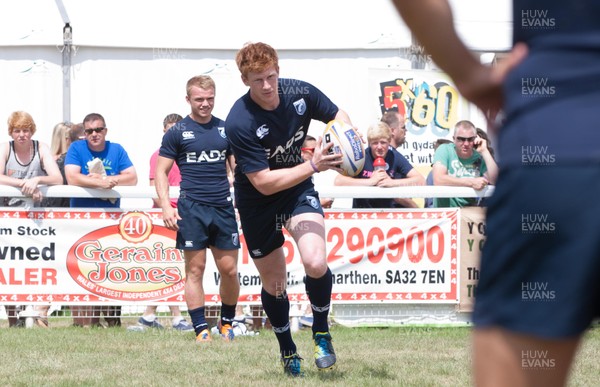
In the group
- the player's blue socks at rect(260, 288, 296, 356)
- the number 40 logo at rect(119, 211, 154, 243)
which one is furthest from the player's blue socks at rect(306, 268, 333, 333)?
the number 40 logo at rect(119, 211, 154, 243)

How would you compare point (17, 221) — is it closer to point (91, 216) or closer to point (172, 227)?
point (91, 216)

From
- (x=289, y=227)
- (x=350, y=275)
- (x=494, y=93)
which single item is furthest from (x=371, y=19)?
(x=494, y=93)

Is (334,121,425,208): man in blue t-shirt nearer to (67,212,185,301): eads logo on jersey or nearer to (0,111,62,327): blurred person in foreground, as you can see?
(67,212,185,301): eads logo on jersey

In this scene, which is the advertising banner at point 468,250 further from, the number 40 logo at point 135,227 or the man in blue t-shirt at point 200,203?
the number 40 logo at point 135,227

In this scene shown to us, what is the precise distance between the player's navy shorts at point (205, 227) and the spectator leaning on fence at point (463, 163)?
2.23m

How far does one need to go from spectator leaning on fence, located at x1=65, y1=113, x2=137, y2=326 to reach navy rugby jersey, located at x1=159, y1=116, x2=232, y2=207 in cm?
97

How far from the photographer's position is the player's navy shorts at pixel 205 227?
8.80m

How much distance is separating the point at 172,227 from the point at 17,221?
1.60 m

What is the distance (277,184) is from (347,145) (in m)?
0.47

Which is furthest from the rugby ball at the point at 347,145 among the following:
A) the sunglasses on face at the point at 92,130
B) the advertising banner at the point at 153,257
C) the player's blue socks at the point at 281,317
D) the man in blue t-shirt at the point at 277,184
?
the sunglasses on face at the point at 92,130

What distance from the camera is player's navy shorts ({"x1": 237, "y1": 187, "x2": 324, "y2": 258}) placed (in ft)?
20.9

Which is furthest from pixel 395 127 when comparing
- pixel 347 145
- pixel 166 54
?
pixel 347 145

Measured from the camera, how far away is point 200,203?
888 centimetres

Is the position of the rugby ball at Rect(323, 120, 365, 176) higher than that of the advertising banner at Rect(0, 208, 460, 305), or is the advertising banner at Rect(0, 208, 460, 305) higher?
the rugby ball at Rect(323, 120, 365, 176)
